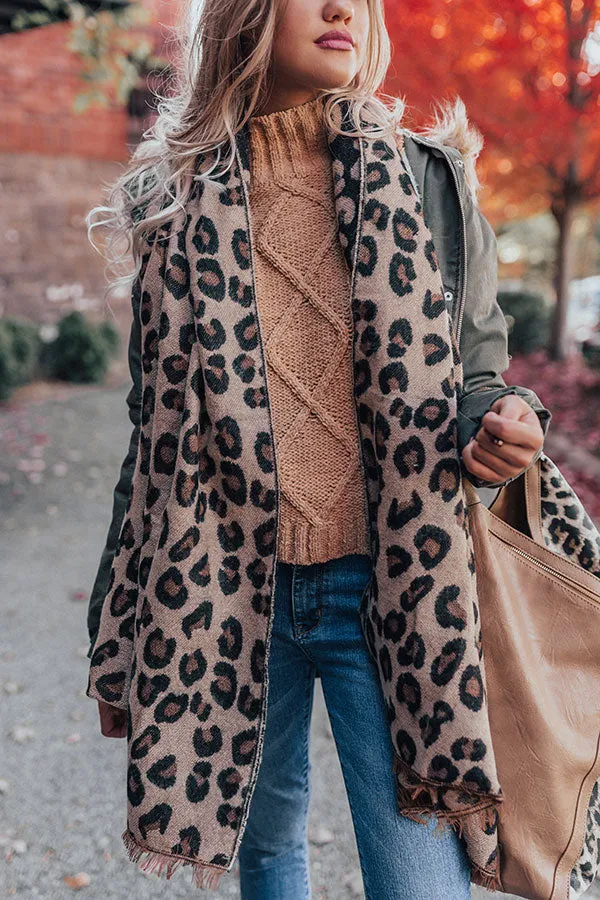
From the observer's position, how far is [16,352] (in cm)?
940

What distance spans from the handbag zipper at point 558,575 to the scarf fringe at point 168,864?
79 cm

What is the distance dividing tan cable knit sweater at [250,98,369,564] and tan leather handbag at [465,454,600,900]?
0.23m

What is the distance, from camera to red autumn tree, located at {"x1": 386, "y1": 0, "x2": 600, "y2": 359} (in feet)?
25.8

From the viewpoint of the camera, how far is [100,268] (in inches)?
440

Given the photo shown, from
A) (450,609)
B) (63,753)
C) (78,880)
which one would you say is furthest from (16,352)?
(450,609)

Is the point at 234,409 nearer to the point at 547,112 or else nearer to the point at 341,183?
the point at 341,183

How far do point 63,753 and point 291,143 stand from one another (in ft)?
8.64

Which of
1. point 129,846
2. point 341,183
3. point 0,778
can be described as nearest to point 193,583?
point 129,846

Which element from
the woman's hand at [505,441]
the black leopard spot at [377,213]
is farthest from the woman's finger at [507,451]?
the black leopard spot at [377,213]

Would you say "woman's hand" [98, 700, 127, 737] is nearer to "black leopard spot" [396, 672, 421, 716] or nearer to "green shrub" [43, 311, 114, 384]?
"black leopard spot" [396, 672, 421, 716]

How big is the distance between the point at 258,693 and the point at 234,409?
519 millimetres

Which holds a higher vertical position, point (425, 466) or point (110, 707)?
point (425, 466)

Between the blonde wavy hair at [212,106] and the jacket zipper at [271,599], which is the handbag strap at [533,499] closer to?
the jacket zipper at [271,599]

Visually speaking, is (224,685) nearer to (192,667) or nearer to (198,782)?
(192,667)
